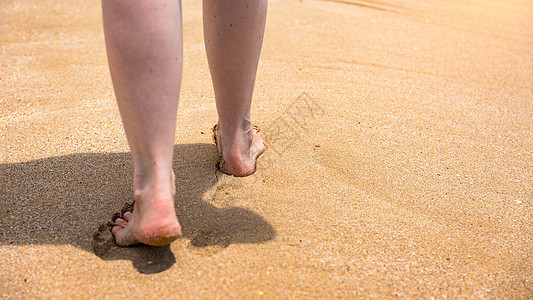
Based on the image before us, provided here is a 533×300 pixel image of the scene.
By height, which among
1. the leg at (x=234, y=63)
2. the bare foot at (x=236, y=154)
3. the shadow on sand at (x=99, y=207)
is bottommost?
the shadow on sand at (x=99, y=207)

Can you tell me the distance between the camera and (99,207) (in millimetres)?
1383

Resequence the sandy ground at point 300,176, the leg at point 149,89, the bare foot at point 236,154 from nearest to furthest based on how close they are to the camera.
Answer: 1. the leg at point 149,89
2. the sandy ground at point 300,176
3. the bare foot at point 236,154

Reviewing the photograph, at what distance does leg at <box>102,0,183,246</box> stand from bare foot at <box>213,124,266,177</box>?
0.40 meters

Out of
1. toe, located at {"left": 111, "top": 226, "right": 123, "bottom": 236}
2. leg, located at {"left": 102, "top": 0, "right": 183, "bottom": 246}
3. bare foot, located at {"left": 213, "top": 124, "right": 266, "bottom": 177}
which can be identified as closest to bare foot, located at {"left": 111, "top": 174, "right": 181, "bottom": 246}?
leg, located at {"left": 102, "top": 0, "right": 183, "bottom": 246}

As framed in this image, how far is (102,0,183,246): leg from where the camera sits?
3.36 ft

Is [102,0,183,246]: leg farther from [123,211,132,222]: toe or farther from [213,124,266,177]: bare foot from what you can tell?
[213,124,266,177]: bare foot

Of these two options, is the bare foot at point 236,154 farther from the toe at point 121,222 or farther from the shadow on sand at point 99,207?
the toe at point 121,222

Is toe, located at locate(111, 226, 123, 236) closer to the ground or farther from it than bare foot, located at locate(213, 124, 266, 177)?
closer to the ground

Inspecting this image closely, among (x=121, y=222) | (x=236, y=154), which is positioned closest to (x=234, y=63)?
(x=236, y=154)

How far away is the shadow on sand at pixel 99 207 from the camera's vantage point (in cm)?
124

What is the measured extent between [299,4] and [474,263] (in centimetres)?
235

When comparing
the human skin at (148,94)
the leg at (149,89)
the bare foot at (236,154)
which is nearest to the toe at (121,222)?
the human skin at (148,94)

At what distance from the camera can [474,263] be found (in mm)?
1260

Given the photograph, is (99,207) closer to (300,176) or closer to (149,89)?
(149,89)
